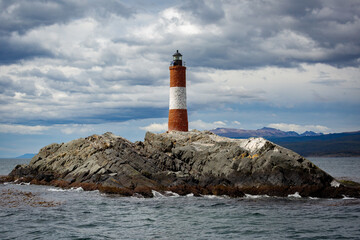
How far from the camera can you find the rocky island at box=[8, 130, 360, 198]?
30.0 meters

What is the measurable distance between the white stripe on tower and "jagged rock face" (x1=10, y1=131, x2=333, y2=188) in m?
3.69

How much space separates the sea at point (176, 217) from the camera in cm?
1869

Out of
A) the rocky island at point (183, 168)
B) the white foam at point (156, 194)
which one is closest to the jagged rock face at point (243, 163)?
the rocky island at point (183, 168)

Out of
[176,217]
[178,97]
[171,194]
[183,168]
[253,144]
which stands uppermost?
[178,97]

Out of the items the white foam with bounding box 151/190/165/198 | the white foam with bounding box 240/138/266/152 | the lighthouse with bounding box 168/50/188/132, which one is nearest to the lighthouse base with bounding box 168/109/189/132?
the lighthouse with bounding box 168/50/188/132

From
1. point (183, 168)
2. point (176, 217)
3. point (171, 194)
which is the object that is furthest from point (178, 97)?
point (176, 217)

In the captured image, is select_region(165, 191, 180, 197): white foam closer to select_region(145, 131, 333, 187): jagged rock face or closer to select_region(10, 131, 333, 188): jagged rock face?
select_region(10, 131, 333, 188): jagged rock face

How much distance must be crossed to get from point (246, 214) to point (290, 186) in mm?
7937

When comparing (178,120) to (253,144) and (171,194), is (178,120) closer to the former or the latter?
(253,144)

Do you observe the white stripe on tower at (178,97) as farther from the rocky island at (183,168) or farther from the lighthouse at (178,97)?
the rocky island at (183,168)

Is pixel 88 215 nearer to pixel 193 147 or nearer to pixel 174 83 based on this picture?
pixel 193 147

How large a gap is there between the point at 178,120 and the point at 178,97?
2.69 metres

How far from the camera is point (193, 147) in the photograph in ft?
126

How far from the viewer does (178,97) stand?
4603cm
